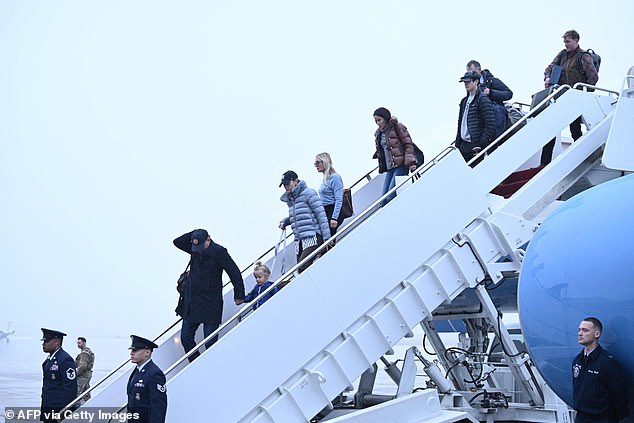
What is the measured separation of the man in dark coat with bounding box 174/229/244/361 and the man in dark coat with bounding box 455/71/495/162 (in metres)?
3.42

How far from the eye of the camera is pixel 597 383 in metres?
6.02

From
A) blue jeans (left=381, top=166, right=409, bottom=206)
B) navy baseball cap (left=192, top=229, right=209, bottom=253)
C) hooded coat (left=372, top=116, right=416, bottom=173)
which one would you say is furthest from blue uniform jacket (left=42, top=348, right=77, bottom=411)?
hooded coat (left=372, top=116, right=416, bottom=173)

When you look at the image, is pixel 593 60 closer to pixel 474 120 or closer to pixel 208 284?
pixel 474 120

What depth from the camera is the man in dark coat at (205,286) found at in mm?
8617

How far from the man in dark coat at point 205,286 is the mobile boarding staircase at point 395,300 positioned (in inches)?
8.7

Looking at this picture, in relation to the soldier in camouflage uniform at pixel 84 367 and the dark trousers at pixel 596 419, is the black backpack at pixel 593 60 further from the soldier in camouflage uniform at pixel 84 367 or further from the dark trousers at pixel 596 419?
the soldier in camouflage uniform at pixel 84 367

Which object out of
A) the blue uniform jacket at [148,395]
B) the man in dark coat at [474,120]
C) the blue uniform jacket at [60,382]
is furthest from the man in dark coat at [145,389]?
the man in dark coat at [474,120]

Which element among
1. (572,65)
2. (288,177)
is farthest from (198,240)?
(572,65)

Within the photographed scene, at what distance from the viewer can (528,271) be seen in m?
7.10

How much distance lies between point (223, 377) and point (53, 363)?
9.49ft

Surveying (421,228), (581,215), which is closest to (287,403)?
(421,228)

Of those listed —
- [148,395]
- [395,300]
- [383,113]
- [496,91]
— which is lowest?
[395,300]

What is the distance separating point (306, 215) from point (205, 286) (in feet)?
4.59

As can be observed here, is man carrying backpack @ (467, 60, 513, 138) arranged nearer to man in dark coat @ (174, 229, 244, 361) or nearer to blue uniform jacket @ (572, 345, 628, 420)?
man in dark coat @ (174, 229, 244, 361)
